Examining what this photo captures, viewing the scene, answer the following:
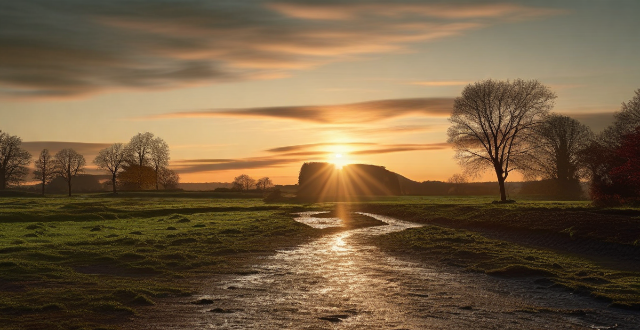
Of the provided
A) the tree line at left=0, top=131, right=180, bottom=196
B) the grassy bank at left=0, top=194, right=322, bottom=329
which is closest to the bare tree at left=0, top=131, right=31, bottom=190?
the tree line at left=0, top=131, right=180, bottom=196

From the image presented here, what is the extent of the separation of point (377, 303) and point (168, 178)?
6271 inches

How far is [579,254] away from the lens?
23.2 m

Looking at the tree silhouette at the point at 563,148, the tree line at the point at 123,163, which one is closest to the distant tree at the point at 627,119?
the tree silhouette at the point at 563,148

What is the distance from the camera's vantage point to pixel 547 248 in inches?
1000

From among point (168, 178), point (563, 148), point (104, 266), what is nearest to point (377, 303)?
point (104, 266)

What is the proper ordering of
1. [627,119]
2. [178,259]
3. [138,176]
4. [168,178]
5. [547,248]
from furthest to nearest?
[168,178] → [138,176] → [627,119] → [547,248] → [178,259]

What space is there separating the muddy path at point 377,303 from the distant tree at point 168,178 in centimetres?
13101

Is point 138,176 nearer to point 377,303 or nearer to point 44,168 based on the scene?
point 44,168

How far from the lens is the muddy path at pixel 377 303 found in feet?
37.8

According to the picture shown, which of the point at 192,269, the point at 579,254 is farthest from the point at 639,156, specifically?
the point at 192,269

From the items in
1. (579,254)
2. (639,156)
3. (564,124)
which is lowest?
(579,254)

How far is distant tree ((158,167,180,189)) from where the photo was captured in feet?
489

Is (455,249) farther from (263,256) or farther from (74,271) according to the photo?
(74,271)

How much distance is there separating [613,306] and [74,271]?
59.7 ft
